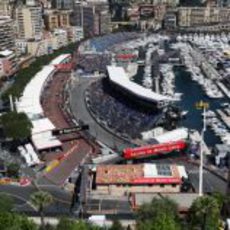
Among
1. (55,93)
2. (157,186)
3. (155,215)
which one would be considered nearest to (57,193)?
(157,186)

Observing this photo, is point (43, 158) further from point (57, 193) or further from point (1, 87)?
point (1, 87)

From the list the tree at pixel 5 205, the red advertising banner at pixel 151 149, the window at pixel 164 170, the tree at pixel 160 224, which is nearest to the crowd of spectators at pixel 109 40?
the red advertising banner at pixel 151 149

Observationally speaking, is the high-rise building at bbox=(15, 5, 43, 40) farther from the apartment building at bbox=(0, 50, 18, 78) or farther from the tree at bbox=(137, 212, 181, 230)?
the tree at bbox=(137, 212, 181, 230)

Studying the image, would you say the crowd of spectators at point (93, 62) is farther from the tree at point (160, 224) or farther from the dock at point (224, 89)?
the tree at point (160, 224)

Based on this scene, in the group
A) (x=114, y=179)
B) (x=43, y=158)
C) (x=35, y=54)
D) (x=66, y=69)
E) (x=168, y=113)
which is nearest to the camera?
(x=114, y=179)

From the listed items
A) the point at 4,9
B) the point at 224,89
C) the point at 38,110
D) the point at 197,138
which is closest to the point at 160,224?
the point at 197,138

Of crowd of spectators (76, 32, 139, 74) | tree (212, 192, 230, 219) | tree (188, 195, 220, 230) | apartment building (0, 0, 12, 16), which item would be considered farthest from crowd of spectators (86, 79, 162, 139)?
apartment building (0, 0, 12, 16)
